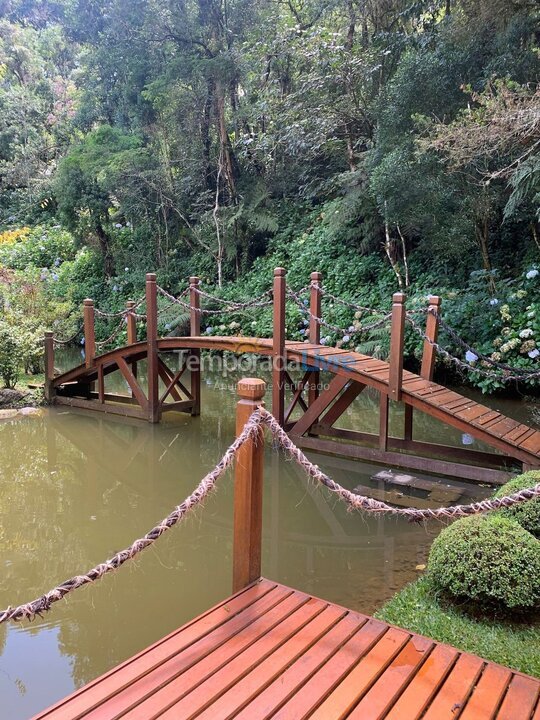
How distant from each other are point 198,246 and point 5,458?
10882mm

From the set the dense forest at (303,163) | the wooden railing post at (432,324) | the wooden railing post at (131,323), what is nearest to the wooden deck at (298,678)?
the wooden railing post at (432,324)

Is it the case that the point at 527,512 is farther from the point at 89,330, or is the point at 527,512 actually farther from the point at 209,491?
the point at 89,330

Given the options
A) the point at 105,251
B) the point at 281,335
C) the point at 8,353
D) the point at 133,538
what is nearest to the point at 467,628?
the point at 133,538

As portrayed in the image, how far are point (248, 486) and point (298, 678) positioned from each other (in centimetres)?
86

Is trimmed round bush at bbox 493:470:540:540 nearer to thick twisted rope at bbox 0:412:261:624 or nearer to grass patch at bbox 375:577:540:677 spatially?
grass patch at bbox 375:577:540:677

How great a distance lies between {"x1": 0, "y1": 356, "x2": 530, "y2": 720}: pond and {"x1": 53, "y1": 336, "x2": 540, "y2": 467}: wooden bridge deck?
669mm

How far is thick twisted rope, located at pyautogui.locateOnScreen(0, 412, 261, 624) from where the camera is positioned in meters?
1.98

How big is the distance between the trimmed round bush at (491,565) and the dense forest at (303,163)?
16.4 ft

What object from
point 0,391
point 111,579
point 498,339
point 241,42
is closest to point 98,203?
point 241,42

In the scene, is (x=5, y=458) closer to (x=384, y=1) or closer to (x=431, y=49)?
(x=431, y=49)

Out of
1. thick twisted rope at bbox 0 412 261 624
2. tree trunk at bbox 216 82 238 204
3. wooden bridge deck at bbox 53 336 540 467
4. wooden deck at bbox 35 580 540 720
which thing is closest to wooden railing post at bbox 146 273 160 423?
wooden bridge deck at bbox 53 336 540 467

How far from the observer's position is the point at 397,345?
5.92m

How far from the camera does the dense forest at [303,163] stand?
347 inches

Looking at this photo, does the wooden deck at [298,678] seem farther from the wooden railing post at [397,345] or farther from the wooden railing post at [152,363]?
the wooden railing post at [152,363]
